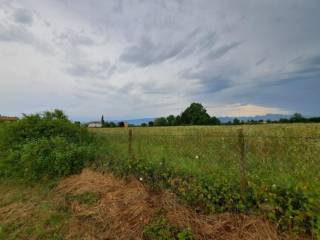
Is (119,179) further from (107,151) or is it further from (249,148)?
(249,148)

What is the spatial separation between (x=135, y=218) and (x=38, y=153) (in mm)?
3956

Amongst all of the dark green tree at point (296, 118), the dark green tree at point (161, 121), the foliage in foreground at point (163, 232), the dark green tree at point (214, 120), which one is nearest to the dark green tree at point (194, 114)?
the dark green tree at point (214, 120)

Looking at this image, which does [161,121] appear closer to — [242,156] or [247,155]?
[247,155]

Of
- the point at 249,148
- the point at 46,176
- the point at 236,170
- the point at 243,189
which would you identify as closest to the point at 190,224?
the point at 243,189

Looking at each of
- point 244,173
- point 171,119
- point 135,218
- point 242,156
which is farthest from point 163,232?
point 171,119

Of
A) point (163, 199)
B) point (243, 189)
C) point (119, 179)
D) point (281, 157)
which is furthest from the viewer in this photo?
point (119, 179)

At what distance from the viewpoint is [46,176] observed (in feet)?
17.9

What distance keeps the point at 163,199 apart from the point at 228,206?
1.01m

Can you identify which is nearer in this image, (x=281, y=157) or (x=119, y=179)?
(x=281, y=157)

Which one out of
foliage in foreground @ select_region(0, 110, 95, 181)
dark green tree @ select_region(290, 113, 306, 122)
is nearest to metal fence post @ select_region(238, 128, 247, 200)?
foliage in foreground @ select_region(0, 110, 95, 181)

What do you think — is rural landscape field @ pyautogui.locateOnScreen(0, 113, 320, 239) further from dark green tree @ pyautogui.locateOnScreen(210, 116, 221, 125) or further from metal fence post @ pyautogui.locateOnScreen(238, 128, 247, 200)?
dark green tree @ pyautogui.locateOnScreen(210, 116, 221, 125)

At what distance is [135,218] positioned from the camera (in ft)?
10.3

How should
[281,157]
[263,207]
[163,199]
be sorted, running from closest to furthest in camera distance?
[263,207] → [281,157] → [163,199]

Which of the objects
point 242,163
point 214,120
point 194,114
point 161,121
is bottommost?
point 242,163
